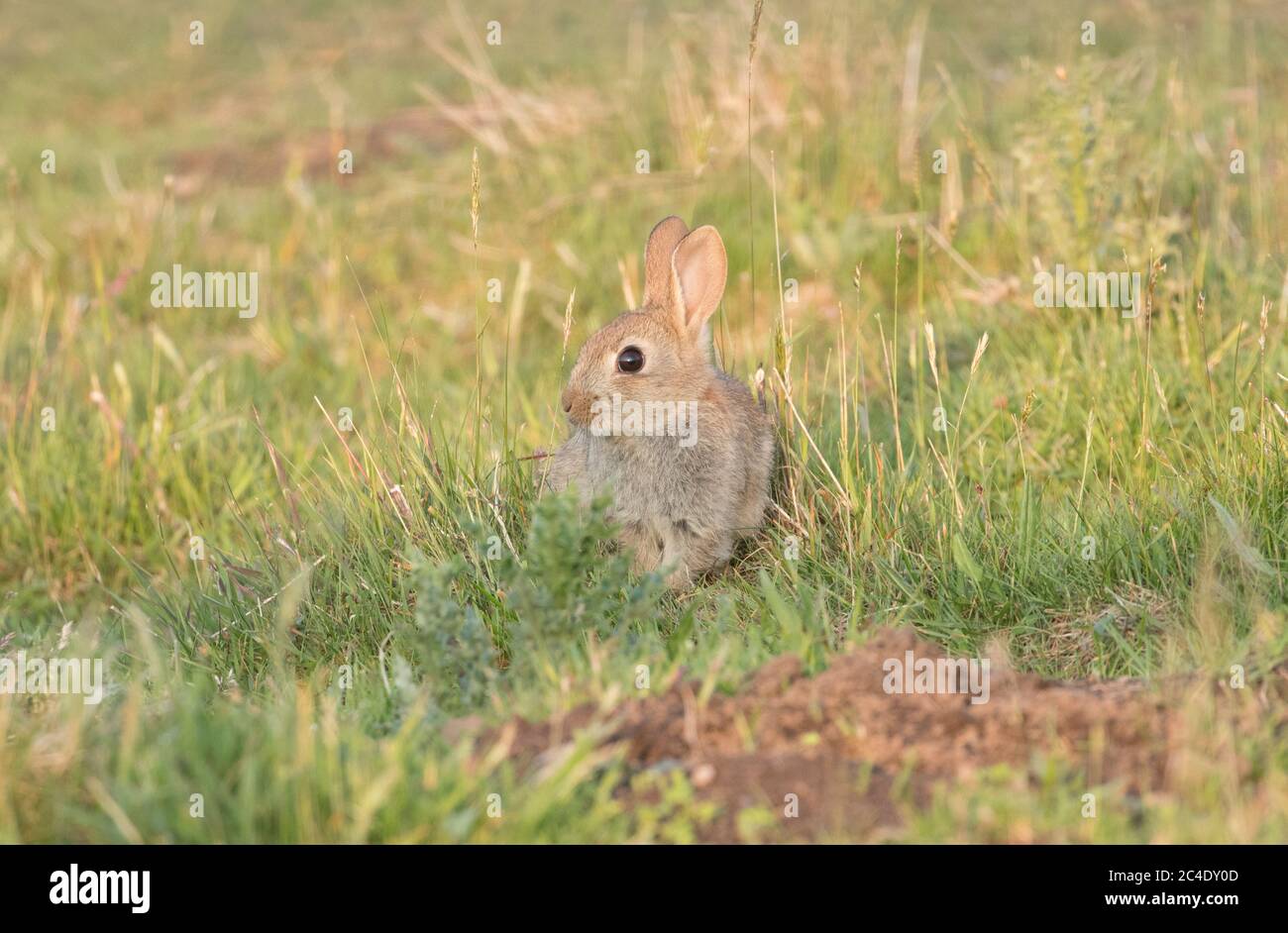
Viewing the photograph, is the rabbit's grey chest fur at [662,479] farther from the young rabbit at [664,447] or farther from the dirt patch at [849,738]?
the dirt patch at [849,738]

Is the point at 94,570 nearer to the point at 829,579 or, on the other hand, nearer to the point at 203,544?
the point at 203,544

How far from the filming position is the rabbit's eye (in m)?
4.56

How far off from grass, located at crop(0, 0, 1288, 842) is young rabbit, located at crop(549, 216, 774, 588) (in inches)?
6.5

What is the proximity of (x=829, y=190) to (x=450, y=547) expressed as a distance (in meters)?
3.85

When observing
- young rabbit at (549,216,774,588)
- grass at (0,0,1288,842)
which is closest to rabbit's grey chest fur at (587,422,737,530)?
young rabbit at (549,216,774,588)

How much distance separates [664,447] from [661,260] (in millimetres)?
732

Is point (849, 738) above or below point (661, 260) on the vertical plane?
below

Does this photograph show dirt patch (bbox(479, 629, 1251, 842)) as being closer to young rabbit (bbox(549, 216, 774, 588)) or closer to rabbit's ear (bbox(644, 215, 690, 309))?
young rabbit (bbox(549, 216, 774, 588))

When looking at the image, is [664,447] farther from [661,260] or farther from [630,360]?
[661,260]

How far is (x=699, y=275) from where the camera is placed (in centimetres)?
482

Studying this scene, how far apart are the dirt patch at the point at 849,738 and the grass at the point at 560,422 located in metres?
0.11

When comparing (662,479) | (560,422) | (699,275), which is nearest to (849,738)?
(662,479)

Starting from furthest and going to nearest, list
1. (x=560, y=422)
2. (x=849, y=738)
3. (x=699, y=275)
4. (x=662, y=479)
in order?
1. (x=560, y=422)
2. (x=699, y=275)
3. (x=662, y=479)
4. (x=849, y=738)
